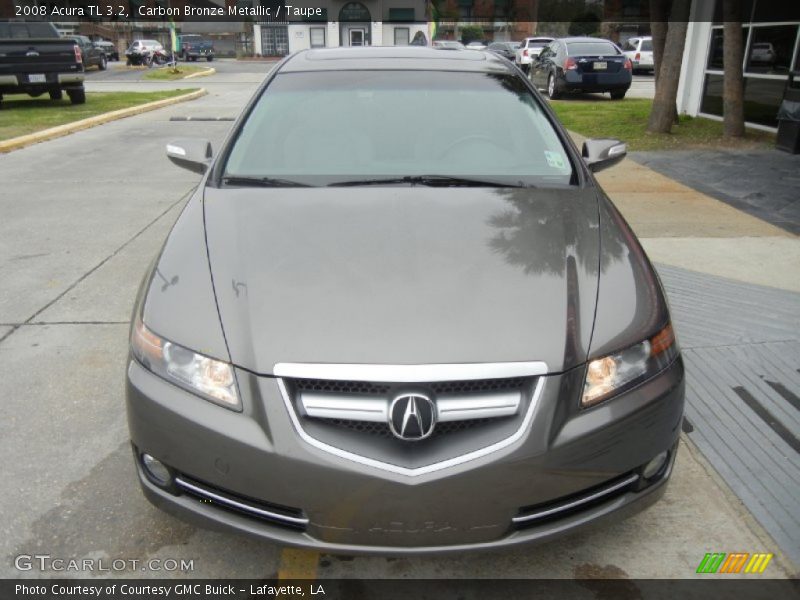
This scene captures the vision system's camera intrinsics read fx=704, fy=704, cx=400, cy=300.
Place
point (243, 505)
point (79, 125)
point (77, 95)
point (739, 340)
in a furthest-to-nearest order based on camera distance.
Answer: point (77, 95) → point (79, 125) → point (739, 340) → point (243, 505)

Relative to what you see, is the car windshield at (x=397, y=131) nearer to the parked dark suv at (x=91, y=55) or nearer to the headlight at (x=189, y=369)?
the headlight at (x=189, y=369)

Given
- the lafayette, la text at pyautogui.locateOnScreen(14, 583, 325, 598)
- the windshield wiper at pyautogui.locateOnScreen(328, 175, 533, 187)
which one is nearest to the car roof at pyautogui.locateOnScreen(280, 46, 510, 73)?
the windshield wiper at pyautogui.locateOnScreen(328, 175, 533, 187)

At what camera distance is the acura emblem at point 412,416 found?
194 centimetres

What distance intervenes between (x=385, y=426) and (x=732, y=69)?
10.4 meters

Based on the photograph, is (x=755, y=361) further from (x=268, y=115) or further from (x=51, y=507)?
(x=51, y=507)

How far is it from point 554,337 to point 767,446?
1605 millimetres

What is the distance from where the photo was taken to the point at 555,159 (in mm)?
3346

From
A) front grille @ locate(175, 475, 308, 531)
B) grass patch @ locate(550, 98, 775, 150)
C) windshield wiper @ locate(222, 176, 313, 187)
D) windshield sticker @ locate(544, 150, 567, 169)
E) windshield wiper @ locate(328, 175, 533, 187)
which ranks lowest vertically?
grass patch @ locate(550, 98, 775, 150)

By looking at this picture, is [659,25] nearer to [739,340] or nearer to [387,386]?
[739,340]

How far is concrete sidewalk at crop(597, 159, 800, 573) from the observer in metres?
2.88

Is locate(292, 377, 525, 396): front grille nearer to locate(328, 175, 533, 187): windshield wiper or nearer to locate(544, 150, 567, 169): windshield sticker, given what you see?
locate(328, 175, 533, 187): windshield wiper

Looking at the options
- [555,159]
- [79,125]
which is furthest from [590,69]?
[555,159]

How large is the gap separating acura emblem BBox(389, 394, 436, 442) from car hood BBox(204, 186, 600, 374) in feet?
0.39

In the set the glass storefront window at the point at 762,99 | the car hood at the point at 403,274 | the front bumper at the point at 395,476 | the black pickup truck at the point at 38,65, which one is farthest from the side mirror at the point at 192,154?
the black pickup truck at the point at 38,65
